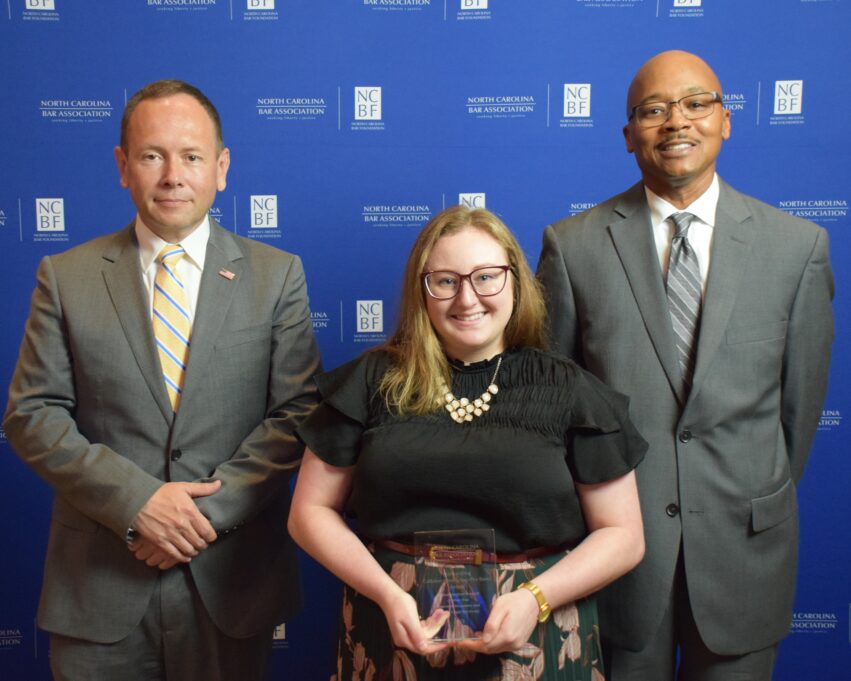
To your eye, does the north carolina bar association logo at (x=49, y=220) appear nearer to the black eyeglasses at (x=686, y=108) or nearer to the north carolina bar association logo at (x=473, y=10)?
the north carolina bar association logo at (x=473, y=10)

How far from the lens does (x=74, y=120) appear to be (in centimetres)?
326

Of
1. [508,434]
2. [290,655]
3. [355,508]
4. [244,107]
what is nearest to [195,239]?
[355,508]

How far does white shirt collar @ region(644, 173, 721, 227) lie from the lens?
209 cm

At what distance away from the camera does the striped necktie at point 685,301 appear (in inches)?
79.6

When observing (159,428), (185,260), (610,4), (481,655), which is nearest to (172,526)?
(159,428)

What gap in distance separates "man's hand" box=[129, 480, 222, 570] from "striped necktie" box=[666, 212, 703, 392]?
1.13 m

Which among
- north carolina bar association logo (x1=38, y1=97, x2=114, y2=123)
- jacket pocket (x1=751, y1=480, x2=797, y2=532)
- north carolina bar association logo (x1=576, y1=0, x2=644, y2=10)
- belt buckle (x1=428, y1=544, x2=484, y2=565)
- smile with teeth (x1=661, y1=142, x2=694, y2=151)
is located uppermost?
north carolina bar association logo (x1=576, y1=0, x2=644, y2=10)

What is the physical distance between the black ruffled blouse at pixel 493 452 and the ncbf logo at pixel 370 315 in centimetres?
148

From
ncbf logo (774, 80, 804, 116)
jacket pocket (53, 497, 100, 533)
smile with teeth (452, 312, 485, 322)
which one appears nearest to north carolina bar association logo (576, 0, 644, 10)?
ncbf logo (774, 80, 804, 116)

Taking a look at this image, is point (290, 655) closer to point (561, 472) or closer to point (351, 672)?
point (351, 672)

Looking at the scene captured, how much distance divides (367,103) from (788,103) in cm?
156

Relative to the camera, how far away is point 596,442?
1759 mm

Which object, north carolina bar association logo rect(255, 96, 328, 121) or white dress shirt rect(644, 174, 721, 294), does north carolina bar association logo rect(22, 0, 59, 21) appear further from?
white dress shirt rect(644, 174, 721, 294)

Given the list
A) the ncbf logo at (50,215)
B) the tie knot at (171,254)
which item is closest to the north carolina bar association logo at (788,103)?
the tie knot at (171,254)
